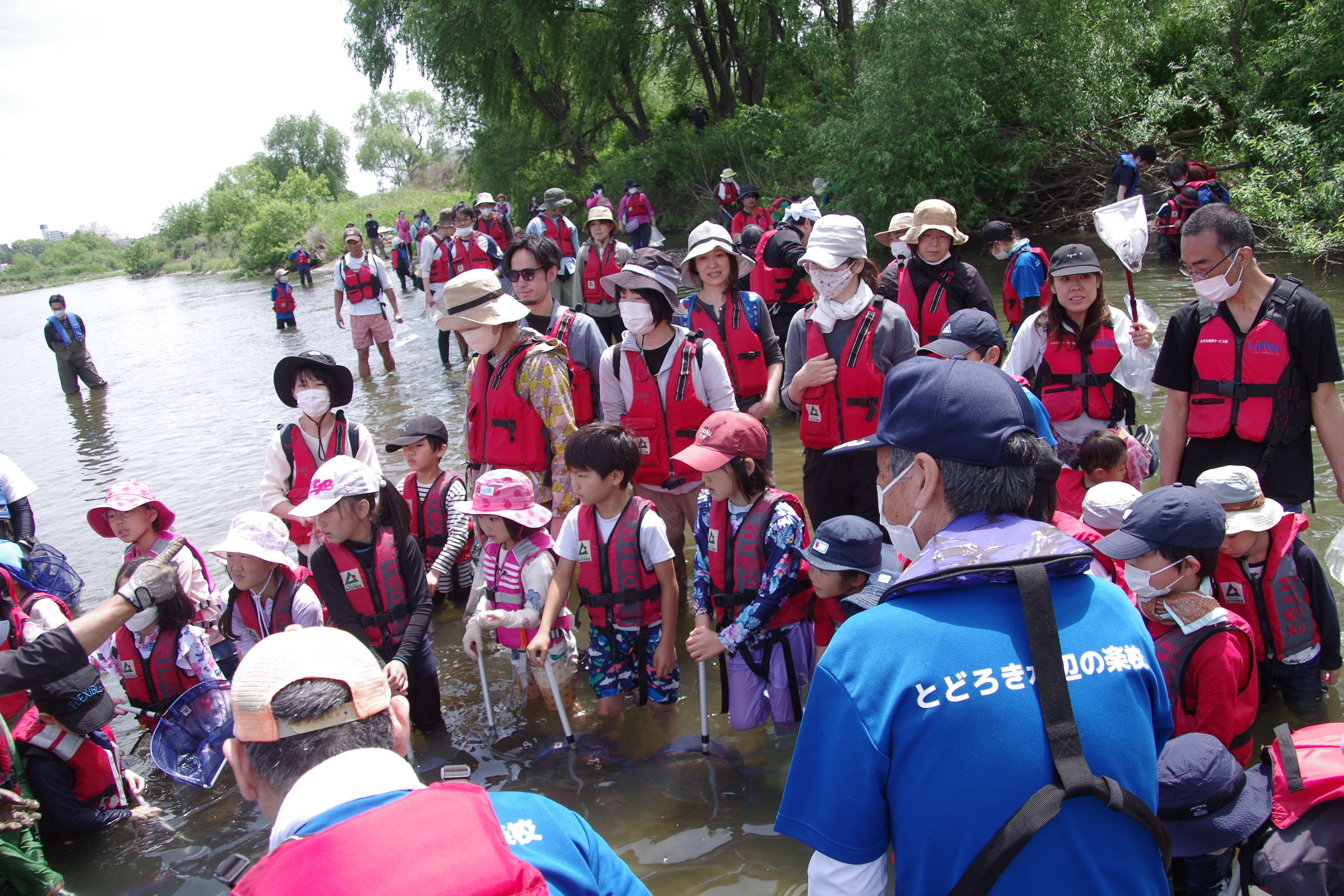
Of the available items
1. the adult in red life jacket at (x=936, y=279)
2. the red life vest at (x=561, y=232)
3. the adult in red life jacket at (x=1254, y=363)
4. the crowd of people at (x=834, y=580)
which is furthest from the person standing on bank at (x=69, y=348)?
the adult in red life jacket at (x=1254, y=363)

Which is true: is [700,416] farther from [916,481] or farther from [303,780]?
[303,780]

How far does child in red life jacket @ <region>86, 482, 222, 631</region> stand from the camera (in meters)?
4.03

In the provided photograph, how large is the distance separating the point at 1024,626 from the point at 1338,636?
302 centimetres

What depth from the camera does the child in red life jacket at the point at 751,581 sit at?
3.65 metres

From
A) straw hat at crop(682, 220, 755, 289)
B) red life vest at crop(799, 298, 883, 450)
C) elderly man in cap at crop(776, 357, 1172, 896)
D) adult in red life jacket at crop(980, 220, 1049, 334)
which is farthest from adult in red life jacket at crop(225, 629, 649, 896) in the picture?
adult in red life jacket at crop(980, 220, 1049, 334)

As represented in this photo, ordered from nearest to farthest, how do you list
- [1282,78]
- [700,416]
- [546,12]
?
[700,416]
[1282,78]
[546,12]

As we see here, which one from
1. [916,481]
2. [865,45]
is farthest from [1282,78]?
[916,481]

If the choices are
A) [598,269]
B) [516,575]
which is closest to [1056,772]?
[516,575]

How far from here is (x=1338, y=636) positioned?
3.45 m

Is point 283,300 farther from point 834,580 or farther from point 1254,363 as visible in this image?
point 1254,363

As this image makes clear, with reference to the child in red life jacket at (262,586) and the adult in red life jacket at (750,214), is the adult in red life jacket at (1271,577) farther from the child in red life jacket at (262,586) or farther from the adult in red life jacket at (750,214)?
the adult in red life jacket at (750,214)

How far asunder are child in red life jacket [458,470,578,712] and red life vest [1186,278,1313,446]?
318cm

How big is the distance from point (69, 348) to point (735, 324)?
1476 cm

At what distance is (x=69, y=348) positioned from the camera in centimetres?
1509
